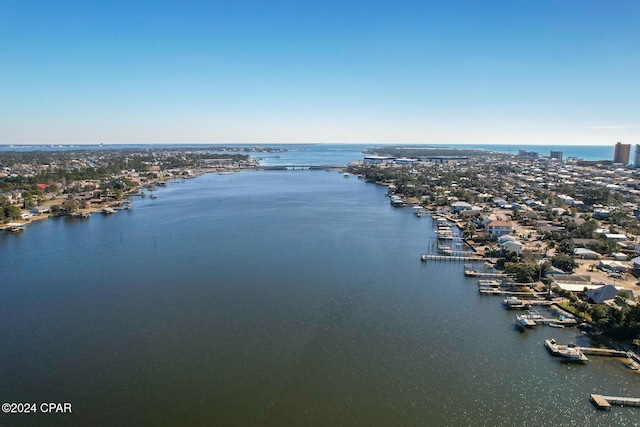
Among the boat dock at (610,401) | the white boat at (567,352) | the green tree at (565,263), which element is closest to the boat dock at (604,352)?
the white boat at (567,352)

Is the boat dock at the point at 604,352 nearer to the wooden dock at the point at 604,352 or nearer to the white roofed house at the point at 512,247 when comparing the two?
the wooden dock at the point at 604,352

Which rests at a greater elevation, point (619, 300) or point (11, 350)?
point (619, 300)

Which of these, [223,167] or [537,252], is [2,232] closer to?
[537,252]

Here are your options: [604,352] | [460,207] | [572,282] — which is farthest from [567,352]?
[460,207]

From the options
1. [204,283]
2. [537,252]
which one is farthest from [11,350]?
[537,252]

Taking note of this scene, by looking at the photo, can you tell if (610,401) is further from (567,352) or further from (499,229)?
(499,229)
